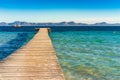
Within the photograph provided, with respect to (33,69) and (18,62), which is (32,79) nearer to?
(33,69)

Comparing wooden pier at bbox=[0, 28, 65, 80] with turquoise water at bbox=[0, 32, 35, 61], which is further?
turquoise water at bbox=[0, 32, 35, 61]

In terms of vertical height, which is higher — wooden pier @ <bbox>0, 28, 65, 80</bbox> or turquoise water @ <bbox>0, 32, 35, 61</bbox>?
wooden pier @ <bbox>0, 28, 65, 80</bbox>

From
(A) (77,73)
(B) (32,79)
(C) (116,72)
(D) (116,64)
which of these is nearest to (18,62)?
(B) (32,79)

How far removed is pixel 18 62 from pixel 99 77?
13.6ft

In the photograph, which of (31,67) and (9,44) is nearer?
(31,67)

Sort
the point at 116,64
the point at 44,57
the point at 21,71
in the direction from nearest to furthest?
1. the point at 21,71
2. the point at 44,57
3. the point at 116,64

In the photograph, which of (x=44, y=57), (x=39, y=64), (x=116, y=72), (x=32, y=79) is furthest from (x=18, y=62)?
(x=116, y=72)

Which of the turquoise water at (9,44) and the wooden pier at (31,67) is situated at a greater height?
the wooden pier at (31,67)

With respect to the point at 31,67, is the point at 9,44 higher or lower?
lower

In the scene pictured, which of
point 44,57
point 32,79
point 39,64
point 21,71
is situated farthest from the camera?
point 44,57

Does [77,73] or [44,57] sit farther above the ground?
[44,57]

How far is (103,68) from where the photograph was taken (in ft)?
51.9

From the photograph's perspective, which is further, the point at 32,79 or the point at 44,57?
the point at 44,57

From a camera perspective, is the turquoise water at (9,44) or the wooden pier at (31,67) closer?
the wooden pier at (31,67)
